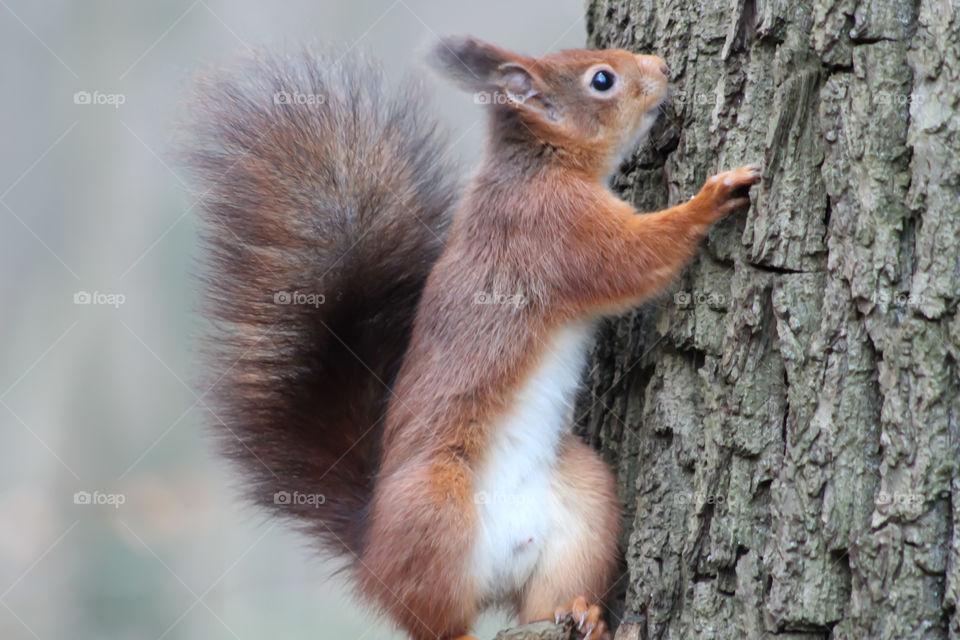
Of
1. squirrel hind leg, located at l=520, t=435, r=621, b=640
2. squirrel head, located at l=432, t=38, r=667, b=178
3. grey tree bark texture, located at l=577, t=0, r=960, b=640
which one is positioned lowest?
squirrel hind leg, located at l=520, t=435, r=621, b=640

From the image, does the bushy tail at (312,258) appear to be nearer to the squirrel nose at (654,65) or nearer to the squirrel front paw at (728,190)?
the squirrel nose at (654,65)

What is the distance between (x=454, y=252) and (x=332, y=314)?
30cm

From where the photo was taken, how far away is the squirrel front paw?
1.67m

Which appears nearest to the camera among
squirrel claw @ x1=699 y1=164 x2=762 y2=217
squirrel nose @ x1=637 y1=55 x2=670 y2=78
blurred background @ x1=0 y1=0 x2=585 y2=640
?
squirrel claw @ x1=699 y1=164 x2=762 y2=217

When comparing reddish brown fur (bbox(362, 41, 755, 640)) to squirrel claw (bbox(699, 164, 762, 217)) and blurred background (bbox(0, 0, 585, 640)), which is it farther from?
blurred background (bbox(0, 0, 585, 640))

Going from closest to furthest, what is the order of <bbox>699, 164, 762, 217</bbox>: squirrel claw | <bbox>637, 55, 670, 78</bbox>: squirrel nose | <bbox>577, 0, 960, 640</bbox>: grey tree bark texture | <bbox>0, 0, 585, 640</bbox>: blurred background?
<bbox>577, 0, 960, 640</bbox>: grey tree bark texture < <bbox>699, 164, 762, 217</bbox>: squirrel claw < <bbox>637, 55, 670, 78</bbox>: squirrel nose < <bbox>0, 0, 585, 640</bbox>: blurred background

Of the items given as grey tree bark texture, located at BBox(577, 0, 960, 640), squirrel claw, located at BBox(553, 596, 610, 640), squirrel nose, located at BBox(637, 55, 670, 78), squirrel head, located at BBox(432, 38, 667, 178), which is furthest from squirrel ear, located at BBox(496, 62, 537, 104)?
squirrel claw, located at BBox(553, 596, 610, 640)

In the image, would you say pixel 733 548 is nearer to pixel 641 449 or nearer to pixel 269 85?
pixel 641 449

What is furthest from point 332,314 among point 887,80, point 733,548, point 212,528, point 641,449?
point 212,528

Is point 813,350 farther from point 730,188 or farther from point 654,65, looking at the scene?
point 654,65

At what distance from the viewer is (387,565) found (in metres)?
1.83

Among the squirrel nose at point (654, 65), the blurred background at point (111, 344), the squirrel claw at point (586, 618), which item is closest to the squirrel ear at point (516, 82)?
the squirrel nose at point (654, 65)

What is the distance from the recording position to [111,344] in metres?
4.97

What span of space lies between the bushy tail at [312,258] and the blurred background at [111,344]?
2.57 meters
